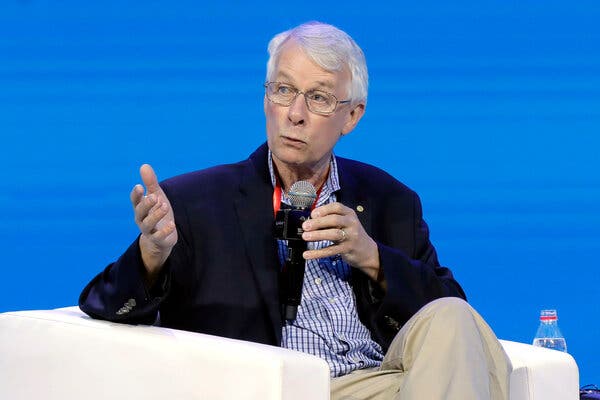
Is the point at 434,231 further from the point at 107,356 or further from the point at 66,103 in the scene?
the point at 107,356

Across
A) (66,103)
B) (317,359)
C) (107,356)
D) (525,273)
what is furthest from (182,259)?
(525,273)

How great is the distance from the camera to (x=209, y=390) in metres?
2.48

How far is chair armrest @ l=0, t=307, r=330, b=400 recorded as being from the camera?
7.96 ft

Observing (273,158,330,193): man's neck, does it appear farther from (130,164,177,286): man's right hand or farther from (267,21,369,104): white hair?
(130,164,177,286): man's right hand

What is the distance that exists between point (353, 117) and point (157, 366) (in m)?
1.09

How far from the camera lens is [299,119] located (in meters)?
3.13

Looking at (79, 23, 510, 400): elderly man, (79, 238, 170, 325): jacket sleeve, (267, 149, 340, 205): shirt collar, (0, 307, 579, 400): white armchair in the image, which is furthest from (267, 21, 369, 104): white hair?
(0, 307, 579, 400): white armchair

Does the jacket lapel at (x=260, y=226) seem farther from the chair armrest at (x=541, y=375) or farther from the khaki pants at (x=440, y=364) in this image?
the chair armrest at (x=541, y=375)

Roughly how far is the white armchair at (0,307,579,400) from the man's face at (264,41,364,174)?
654mm

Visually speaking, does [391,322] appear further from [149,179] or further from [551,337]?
[551,337]

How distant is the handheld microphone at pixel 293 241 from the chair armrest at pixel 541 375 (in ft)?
1.68

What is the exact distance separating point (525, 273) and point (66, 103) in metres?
1.93

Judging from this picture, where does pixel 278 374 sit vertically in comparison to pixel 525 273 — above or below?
below

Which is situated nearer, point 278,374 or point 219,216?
point 278,374
